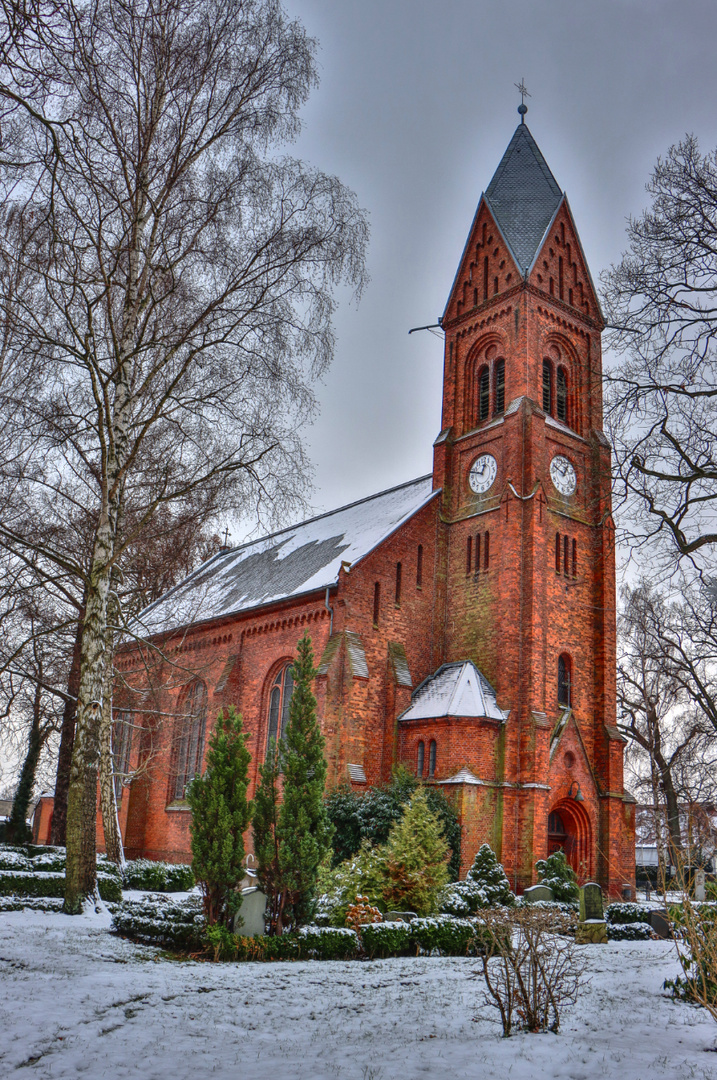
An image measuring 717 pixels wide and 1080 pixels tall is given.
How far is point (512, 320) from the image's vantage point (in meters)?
29.4

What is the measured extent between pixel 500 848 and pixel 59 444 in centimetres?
1640

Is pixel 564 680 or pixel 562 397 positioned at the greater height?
pixel 562 397

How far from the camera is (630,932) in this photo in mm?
18562

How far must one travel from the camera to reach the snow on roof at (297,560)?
28.8 meters

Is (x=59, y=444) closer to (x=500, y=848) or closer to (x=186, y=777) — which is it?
(x=500, y=848)

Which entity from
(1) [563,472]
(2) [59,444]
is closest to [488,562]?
(1) [563,472]

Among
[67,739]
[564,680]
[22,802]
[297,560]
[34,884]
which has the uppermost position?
[297,560]

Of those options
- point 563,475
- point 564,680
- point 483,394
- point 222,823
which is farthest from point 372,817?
point 483,394

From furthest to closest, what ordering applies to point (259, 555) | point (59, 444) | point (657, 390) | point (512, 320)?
point (259, 555), point (512, 320), point (59, 444), point (657, 390)

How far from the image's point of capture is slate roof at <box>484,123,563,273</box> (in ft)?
101

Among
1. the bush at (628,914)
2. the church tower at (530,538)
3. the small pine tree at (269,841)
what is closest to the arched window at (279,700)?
the church tower at (530,538)

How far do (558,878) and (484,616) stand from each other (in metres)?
8.28

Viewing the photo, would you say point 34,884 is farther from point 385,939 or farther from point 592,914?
point 592,914

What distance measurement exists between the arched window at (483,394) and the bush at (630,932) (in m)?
17.1
